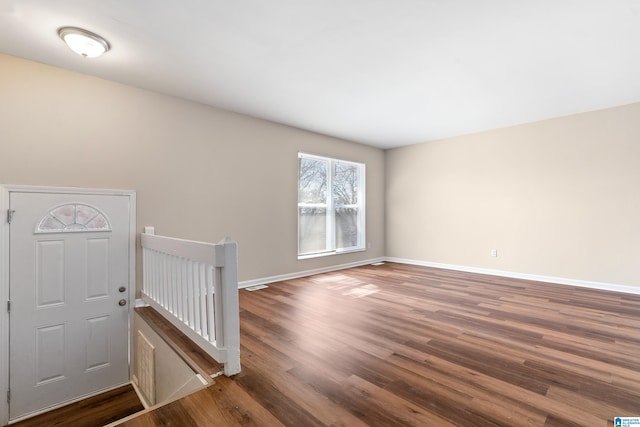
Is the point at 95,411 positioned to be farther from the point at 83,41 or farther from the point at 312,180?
the point at 312,180

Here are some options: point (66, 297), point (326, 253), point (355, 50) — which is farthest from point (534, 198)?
point (66, 297)

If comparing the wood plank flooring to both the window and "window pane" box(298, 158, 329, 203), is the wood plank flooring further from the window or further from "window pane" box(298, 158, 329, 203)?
"window pane" box(298, 158, 329, 203)

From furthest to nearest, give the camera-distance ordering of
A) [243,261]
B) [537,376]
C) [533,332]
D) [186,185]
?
[243,261] < [186,185] < [533,332] < [537,376]

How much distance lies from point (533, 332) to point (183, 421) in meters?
2.86

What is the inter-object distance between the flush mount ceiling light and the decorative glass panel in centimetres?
142

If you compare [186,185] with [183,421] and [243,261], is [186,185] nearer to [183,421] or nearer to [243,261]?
[243,261]

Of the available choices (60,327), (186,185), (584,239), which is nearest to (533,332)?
(584,239)

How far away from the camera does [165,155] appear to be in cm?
353

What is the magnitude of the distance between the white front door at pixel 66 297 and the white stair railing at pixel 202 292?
1.91ft

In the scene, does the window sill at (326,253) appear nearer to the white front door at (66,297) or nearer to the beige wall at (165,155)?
the beige wall at (165,155)

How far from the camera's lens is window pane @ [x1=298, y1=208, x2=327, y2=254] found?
508 centimetres

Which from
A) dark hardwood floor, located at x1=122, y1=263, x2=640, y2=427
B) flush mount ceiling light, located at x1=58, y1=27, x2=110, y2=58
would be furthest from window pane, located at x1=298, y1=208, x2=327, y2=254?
flush mount ceiling light, located at x1=58, y1=27, x2=110, y2=58

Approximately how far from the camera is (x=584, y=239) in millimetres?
4254

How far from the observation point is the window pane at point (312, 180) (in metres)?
5.07
